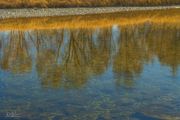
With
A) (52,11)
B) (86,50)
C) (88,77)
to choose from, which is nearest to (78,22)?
(52,11)

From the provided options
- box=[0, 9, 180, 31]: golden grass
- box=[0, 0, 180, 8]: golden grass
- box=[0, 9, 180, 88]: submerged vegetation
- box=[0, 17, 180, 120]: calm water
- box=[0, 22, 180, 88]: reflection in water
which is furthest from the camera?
box=[0, 0, 180, 8]: golden grass

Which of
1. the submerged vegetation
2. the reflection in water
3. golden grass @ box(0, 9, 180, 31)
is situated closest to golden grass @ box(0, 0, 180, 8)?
golden grass @ box(0, 9, 180, 31)

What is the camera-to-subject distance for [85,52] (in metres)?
33.7

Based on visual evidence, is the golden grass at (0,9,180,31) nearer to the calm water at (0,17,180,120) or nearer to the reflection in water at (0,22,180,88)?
the reflection in water at (0,22,180,88)

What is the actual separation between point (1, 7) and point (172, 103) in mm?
46250

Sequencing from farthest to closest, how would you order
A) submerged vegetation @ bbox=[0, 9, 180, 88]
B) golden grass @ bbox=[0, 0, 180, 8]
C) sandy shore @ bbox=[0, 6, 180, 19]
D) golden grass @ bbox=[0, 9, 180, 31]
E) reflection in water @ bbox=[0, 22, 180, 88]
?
golden grass @ bbox=[0, 0, 180, 8]
sandy shore @ bbox=[0, 6, 180, 19]
golden grass @ bbox=[0, 9, 180, 31]
submerged vegetation @ bbox=[0, 9, 180, 88]
reflection in water @ bbox=[0, 22, 180, 88]

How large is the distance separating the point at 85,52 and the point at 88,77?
10173mm

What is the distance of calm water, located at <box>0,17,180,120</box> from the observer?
17.5 m

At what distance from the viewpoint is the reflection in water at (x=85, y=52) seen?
24667 mm

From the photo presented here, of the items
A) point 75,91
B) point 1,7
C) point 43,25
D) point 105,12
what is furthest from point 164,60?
point 105,12

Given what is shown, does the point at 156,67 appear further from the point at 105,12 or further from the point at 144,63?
the point at 105,12

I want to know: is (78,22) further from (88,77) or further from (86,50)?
(88,77)

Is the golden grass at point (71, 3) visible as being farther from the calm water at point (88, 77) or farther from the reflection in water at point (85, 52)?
the calm water at point (88, 77)

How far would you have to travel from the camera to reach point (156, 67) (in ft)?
87.6
